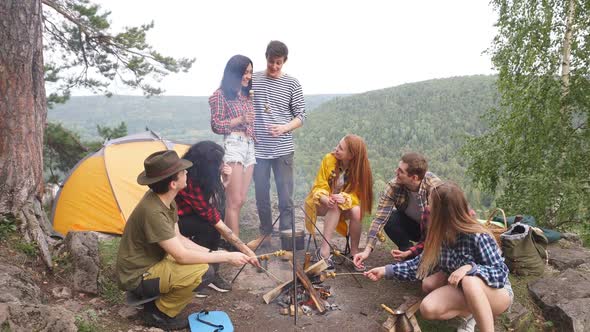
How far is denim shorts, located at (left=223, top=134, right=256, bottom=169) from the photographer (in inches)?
→ 158

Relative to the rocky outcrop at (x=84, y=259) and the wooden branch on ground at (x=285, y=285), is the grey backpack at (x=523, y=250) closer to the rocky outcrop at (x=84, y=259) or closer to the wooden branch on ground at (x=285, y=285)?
the wooden branch on ground at (x=285, y=285)

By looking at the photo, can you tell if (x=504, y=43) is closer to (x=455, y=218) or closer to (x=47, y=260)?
(x=455, y=218)

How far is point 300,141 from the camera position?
2462 centimetres

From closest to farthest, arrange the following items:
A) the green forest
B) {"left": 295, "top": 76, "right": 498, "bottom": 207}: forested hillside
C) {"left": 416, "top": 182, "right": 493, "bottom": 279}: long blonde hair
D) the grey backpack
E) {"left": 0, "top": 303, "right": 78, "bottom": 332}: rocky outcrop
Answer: {"left": 0, "top": 303, "right": 78, "bottom": 332}: rocky outcrop < {"left": 416, "top": 182, "right": 493, "bottom": 279}: long blonde hair < the grey backpack < {"left": 295, "top": 76, "right": 498, "bottom": 207}: forested hillside < the green forest

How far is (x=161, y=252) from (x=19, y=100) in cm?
221

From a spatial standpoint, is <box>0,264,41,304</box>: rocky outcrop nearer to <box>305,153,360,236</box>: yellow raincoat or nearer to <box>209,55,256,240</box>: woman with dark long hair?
<box>209,55,256,240</box>: woman with dark long hair

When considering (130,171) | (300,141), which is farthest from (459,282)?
(300,141)

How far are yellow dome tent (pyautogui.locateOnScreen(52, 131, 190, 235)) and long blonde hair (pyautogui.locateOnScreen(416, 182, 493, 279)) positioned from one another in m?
3.79

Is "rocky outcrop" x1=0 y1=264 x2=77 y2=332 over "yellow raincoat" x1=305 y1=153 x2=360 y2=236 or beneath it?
beneath

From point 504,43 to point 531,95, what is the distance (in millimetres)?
1288

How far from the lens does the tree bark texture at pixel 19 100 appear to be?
3607mm

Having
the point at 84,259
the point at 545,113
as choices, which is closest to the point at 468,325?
the point at 84,259

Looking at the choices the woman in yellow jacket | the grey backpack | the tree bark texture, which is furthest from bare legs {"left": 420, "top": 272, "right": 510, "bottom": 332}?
the tree bark texture

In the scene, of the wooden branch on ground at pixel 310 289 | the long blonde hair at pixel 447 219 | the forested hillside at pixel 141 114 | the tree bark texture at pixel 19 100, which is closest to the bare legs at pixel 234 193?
the wooden branch on ground at pixel 310 289
